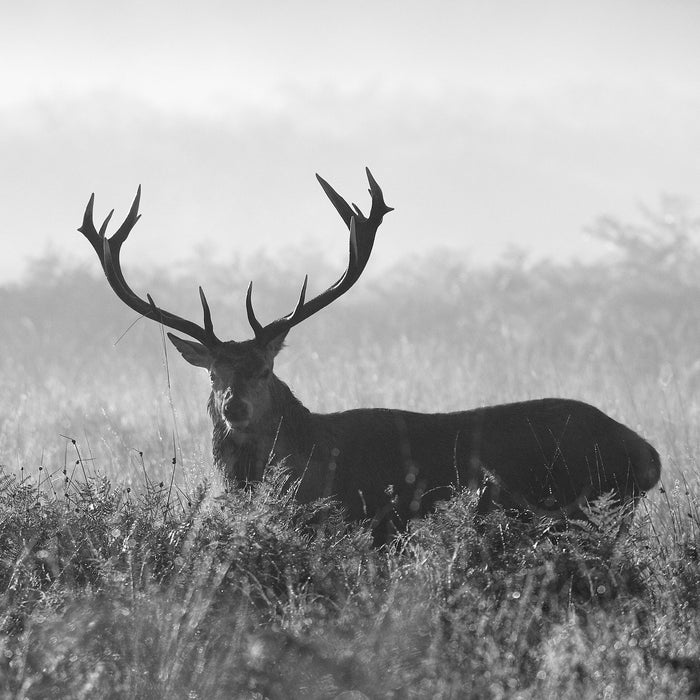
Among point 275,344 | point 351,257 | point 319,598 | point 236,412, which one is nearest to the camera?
point 319,598

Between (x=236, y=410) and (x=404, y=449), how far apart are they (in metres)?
1.02

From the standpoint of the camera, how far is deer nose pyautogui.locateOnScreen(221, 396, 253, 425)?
20.2ft

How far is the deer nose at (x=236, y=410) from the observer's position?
6.14 meters

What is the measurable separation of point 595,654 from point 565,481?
7.59 ft

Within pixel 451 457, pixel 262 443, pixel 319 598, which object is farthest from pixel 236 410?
pixel 319 598

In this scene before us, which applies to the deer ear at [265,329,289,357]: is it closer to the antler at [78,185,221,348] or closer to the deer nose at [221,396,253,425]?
the antler at [78,185,221,348]

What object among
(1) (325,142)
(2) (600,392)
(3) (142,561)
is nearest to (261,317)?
(2) (600,392)

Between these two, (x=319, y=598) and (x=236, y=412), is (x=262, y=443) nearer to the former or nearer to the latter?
(x=236, y=412)

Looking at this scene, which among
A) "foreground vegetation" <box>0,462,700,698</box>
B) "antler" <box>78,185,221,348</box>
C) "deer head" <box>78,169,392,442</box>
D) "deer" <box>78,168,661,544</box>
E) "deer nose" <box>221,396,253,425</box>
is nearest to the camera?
"foreground vegetation" <box>0,462,700,698</box>

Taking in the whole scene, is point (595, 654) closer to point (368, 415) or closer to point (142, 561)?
point (142, 561)

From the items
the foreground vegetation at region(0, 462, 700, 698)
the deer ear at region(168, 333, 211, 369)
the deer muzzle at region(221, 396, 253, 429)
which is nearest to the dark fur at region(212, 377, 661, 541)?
the deer muzzle at region(221, 396, 253, 429)

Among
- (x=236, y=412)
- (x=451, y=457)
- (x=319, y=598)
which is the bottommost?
(x=319, y=598)

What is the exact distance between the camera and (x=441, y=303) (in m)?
29.5

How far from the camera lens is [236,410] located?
615 centimetres
